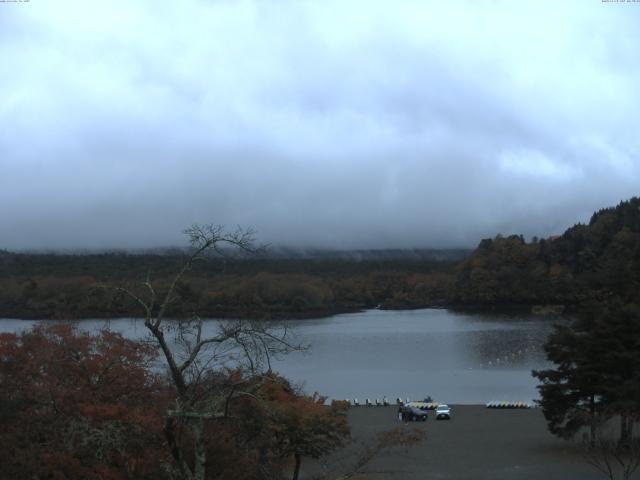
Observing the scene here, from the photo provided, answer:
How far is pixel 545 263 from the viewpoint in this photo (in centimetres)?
12500

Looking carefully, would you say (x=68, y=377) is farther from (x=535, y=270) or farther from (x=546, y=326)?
(x=535, y=270)

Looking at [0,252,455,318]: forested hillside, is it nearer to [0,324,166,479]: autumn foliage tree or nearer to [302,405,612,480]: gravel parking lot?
[302,405,612,480]: gravel parking lot

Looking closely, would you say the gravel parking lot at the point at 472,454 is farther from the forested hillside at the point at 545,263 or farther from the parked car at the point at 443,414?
the forested hillside at the point at 545,263

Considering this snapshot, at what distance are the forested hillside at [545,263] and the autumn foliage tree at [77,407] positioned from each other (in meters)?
97.0

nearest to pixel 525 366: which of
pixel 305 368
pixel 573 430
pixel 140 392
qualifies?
pixel 305 368

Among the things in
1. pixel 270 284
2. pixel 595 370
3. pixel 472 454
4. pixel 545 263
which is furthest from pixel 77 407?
pixel 545 263

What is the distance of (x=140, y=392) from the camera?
1452cm

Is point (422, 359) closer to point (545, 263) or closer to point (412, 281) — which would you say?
point (545, 263)

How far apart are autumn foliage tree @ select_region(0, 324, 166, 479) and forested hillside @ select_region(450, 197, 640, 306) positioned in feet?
318

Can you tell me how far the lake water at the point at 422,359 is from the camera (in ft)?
145

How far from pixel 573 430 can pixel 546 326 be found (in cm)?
6655

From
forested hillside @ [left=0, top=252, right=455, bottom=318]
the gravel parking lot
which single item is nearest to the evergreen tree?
the gravel parking lot

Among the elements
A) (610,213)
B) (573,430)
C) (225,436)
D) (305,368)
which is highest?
(610,213)

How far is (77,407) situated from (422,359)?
51536 mm
